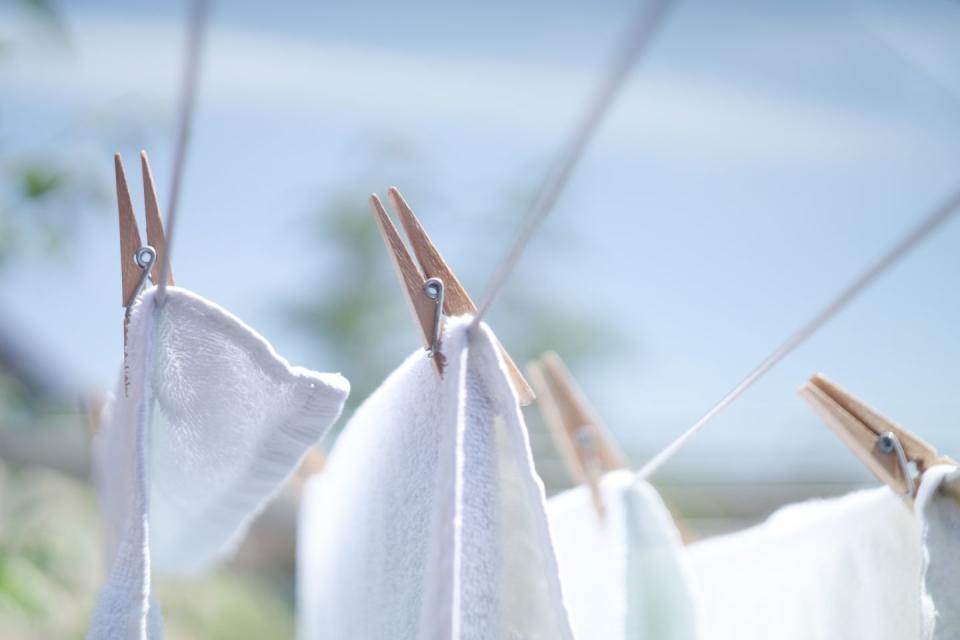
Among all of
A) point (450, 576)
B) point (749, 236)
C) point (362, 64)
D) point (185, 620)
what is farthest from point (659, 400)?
point (450, 576)

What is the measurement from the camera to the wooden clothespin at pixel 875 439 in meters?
0.49

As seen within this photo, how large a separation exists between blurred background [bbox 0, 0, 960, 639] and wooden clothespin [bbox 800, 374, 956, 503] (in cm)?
91

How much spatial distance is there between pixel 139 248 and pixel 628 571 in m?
0.34

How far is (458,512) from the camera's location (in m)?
0.39

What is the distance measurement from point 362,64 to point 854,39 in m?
2.43

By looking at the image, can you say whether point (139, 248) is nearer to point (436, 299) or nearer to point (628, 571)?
point (436, 299)

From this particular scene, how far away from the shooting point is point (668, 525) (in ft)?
1.91

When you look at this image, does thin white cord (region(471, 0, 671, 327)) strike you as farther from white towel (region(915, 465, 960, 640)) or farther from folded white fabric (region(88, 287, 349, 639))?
white towel (region(915, 465, 960, 640))

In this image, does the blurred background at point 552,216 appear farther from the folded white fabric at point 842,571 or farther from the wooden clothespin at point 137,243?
the folded white fabric at point 842,571

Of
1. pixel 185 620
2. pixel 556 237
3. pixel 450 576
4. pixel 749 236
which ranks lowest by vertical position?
pixel 450 576

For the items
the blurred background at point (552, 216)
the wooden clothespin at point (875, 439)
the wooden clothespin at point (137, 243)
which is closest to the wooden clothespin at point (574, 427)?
the wooden clothespin at point (875, 439)

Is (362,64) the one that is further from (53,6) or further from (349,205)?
(53,6)

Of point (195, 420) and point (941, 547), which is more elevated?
point (195, 420)

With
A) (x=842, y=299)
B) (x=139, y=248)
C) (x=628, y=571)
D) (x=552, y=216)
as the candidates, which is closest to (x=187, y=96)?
(x=139, y=248)
